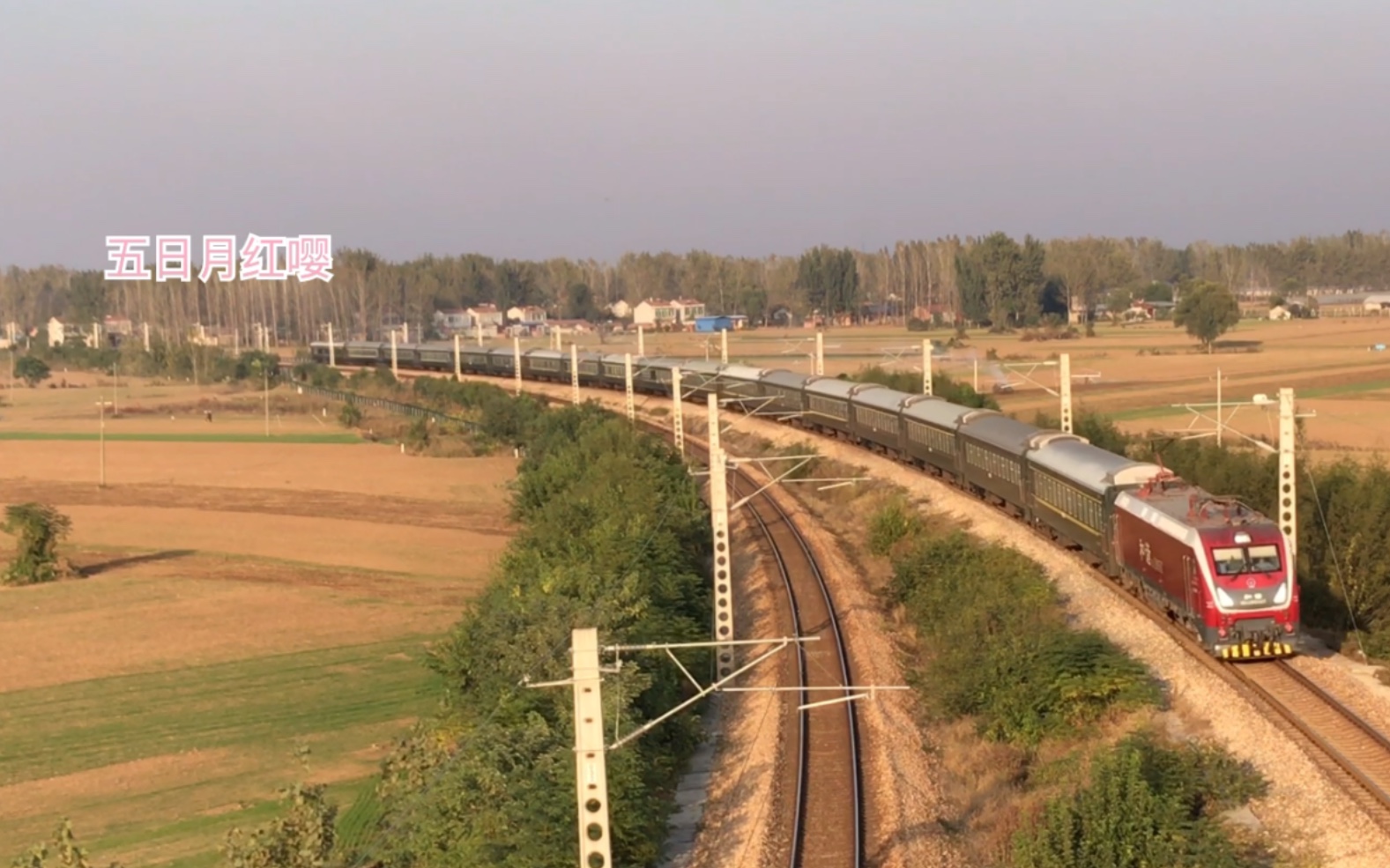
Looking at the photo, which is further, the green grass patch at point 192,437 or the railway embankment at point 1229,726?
the green grass patch at point 192,437

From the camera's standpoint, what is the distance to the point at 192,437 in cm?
10100

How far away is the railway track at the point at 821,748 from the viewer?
2141 cm

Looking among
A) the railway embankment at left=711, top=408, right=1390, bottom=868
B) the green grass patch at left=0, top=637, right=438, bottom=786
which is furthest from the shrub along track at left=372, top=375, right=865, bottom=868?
the green grass patch at left=0, top=637, right=438, bottom=786

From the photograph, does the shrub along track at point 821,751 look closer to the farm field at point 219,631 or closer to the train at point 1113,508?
the train at point 1113,508

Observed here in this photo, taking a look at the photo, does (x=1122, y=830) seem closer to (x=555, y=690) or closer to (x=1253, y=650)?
(x=1253, y=650)

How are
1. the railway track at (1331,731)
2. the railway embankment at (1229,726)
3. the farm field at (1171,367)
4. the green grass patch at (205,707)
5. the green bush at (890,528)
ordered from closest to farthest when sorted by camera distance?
the railway embankment at (1229,726)
the railway track at (1331,731)
the green grass patch at (205,707)
the green bush at (890,528)
the farm field at (1171,367)

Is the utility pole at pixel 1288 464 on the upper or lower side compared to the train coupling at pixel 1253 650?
upper

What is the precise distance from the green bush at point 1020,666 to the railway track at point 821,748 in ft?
7.05

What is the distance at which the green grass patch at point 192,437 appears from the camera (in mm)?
97875

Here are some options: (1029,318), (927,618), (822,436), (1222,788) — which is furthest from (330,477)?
(1029,318)

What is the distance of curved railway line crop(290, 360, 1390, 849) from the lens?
835 inches

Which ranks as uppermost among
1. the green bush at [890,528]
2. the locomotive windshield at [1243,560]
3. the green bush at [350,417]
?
the locomotive windshield at [1243,560]

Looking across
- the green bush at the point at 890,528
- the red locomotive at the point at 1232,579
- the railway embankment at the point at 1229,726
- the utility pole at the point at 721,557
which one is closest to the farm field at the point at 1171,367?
the green bush at the point at 890,528

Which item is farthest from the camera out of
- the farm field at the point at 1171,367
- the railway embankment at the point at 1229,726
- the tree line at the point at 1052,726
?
the farm field at the point at 1171,367
